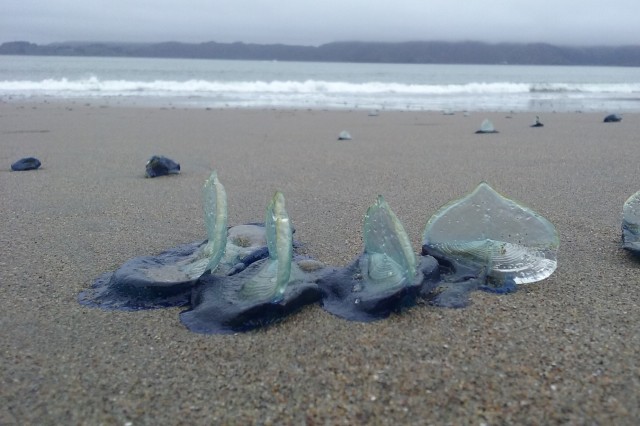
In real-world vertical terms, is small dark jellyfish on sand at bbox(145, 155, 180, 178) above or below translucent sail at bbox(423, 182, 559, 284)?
below

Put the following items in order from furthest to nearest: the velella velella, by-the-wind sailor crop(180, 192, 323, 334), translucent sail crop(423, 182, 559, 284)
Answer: translucent sail crop(423, 182, 559, 284) → the velella velella → by-the-wind sailor crop(180, 192, 323, 334)

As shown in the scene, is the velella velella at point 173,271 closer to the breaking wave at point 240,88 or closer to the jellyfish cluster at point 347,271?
the jellyfish cluster at point 347,271

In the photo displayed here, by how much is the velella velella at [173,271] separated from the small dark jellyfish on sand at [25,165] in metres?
2.38

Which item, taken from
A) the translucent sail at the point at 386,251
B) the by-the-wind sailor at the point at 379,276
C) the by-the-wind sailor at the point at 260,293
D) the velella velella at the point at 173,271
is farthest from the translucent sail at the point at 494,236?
the velella velella at the point at 173,271

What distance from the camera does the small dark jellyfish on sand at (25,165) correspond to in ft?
12.7

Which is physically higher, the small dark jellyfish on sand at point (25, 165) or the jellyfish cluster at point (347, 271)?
the jellyfish cluster at point (347, 271)

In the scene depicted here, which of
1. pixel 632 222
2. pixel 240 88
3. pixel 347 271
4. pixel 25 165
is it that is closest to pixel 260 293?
pixel 347 271

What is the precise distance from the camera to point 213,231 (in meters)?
1.84

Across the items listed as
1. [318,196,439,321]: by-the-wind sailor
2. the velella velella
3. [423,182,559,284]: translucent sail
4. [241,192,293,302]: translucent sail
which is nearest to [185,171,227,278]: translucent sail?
the velella velella

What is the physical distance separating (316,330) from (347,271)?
28 cm

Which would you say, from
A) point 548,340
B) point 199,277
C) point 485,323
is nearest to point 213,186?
point 199,277

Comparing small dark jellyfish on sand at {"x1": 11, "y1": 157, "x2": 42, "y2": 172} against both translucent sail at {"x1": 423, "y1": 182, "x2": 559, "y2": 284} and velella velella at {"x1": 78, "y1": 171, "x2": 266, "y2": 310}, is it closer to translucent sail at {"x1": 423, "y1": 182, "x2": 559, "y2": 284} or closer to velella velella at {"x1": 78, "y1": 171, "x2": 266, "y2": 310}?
velella velella at {"x1": 78, "y1": 171, "x2": 266, "y2": 310}

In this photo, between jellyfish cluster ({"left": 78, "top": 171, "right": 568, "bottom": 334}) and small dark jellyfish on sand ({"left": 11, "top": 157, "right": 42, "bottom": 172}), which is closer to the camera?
jellyfish cluster ({"left": 78, "top": 171, "right": 568, "bottom": 334})

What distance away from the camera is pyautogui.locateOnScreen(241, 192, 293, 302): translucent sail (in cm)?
151
